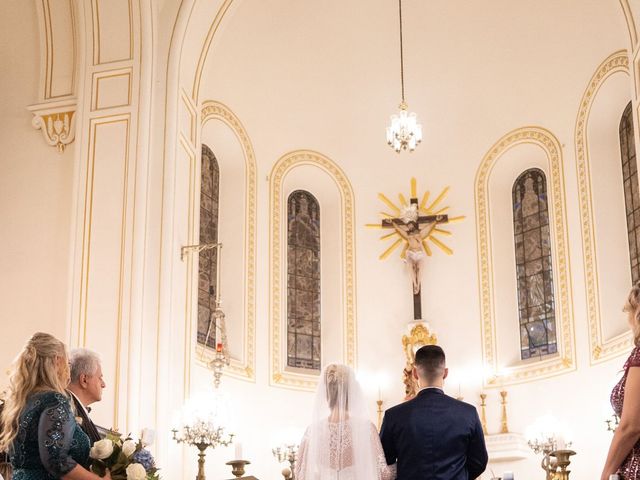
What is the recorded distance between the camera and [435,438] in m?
5.52

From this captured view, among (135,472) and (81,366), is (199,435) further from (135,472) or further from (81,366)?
(135,472)

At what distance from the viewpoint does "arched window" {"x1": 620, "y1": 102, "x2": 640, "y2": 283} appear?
44.4ft

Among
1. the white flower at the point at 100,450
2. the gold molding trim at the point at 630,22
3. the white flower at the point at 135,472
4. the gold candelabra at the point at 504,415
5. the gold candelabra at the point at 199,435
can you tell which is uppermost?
the gold molding trim at the point at 630,22

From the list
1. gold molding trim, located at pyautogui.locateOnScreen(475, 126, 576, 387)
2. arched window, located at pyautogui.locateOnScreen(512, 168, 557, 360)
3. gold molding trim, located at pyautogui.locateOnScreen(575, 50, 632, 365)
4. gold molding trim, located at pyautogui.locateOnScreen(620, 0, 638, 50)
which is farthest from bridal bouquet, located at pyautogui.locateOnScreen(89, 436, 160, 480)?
arched window, located at pyautogui.locateOnScreen(512, 168, 557, 360)

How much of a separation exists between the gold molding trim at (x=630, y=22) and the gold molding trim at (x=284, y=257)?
234 inches

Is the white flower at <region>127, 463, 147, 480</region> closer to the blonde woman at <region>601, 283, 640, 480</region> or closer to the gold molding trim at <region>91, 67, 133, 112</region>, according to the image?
the blonde woman at <region>601, 283, 640, 480</region>

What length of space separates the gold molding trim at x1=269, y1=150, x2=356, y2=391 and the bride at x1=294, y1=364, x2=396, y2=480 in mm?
8347

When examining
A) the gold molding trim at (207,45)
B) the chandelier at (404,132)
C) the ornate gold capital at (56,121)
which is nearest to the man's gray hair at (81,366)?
the ornate gold capital at (56,121)

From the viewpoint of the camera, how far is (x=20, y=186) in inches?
425

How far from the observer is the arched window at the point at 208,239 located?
14.0 meters

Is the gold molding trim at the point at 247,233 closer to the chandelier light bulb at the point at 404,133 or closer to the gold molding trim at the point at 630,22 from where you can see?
the chandelier light bulb at the point at 404,133

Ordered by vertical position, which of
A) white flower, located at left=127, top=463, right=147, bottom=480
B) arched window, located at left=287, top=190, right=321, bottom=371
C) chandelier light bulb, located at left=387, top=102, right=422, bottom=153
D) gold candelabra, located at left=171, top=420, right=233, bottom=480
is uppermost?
chandelier light bulb, located at left=387, top=102, right=422, bottom=153

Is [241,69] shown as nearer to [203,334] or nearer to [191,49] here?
[191,49]

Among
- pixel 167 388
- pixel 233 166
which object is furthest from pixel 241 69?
pixel 167 388
